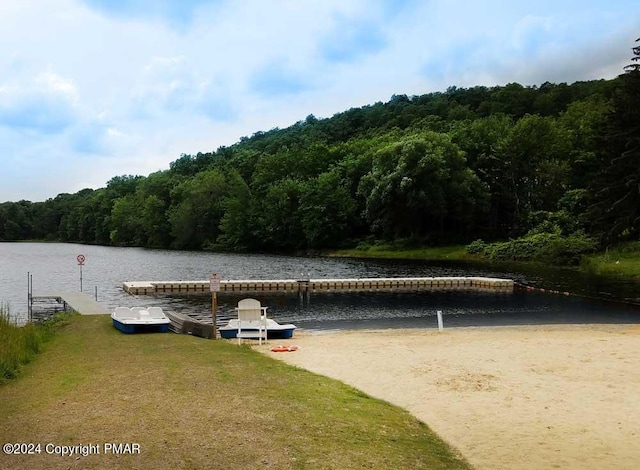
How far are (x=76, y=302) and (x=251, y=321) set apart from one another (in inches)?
510

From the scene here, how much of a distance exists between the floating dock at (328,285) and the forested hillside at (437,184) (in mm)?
14507

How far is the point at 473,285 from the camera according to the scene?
42844 millimetres

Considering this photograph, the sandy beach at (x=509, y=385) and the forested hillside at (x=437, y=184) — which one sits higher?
the forested hillside at (x=437, y=184)

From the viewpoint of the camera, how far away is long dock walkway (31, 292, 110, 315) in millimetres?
25531

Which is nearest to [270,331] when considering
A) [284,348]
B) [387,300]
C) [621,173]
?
[284,348]

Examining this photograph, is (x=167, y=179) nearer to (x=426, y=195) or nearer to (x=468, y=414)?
(x=426, y=195)

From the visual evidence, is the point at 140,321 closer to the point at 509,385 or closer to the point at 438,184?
the point at 509,385

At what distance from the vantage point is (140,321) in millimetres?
19688

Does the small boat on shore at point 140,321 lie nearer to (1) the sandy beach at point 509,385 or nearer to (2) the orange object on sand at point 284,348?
(1) the sandy beach at point 509,385

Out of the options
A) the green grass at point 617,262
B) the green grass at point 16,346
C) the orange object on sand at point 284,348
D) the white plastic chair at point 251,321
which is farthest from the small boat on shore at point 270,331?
the green grass at point 617,262

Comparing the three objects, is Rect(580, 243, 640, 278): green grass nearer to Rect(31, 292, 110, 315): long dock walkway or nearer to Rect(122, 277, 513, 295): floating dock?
Rect(122, 277, 513, 295): floating dock

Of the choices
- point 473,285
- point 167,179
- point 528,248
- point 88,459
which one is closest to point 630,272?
point 473,285

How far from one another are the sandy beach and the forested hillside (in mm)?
34051

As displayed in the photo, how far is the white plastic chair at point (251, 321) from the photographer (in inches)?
746
